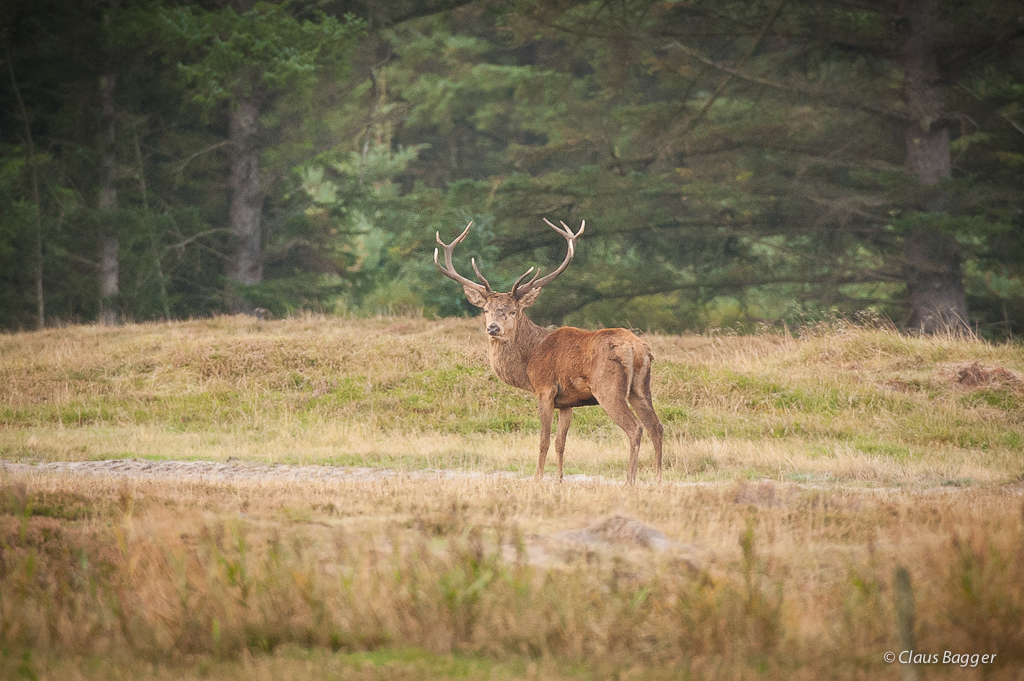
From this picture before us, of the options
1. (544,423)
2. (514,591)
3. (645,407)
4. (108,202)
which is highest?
(108,202)

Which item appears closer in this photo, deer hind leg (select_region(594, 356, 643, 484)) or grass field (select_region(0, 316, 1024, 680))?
grass field (select_region(0, 316, 1024, 680))

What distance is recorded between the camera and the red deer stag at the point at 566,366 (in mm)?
9406

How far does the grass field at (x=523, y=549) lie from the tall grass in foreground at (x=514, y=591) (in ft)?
0.06

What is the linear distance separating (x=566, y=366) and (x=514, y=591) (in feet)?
15.5

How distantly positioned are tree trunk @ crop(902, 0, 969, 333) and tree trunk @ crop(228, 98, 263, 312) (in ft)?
65.8

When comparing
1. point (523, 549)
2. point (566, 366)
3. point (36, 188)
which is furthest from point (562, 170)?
point (523, 549)

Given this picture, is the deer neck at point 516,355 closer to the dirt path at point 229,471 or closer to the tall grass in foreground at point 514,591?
the dirt path at point 229,471

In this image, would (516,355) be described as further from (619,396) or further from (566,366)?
(619,396)

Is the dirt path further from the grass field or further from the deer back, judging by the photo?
the deer back

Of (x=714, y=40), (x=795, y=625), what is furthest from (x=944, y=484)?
(x=714, y=40)

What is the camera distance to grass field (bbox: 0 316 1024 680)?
475 centimetres

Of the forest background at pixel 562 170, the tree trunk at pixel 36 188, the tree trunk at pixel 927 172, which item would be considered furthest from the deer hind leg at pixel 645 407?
the tree trunk at pixel 36 188

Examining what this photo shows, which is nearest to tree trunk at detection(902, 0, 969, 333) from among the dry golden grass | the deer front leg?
the dry golden grass

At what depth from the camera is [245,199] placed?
1268 inches
